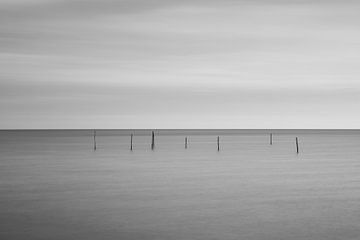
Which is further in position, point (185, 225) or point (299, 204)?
point (299, 204)

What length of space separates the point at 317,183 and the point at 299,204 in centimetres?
1256

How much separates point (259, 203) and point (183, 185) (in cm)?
1062

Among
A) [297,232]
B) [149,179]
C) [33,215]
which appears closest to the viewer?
[297,232]

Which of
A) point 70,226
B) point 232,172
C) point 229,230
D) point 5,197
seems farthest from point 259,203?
point 232,172

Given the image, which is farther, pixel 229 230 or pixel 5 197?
pixel 5 197

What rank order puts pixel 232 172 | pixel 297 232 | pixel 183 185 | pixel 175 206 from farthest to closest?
pixel 232 172 < pixel 183 185 < pixel 175 206 < pixel 297 232

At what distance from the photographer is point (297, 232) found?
2409 cm

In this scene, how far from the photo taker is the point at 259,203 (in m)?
33.0

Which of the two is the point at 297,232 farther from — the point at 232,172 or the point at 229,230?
the point at 232,172

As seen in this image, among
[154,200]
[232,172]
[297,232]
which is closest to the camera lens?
[297,232]

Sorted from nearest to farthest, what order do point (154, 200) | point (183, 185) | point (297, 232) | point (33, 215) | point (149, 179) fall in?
1. point (297, 232)
2. point (33, 215)
3. point (154, 200)
4. point (183, 185)
5. point (149, 179)

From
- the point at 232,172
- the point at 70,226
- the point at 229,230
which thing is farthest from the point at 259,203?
the point at 232,172

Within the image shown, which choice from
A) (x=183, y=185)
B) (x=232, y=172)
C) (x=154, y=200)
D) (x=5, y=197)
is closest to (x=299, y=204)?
(x=154, y=200)

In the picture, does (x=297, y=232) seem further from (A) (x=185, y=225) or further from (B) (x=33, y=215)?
(B) (x=33, y=215)
